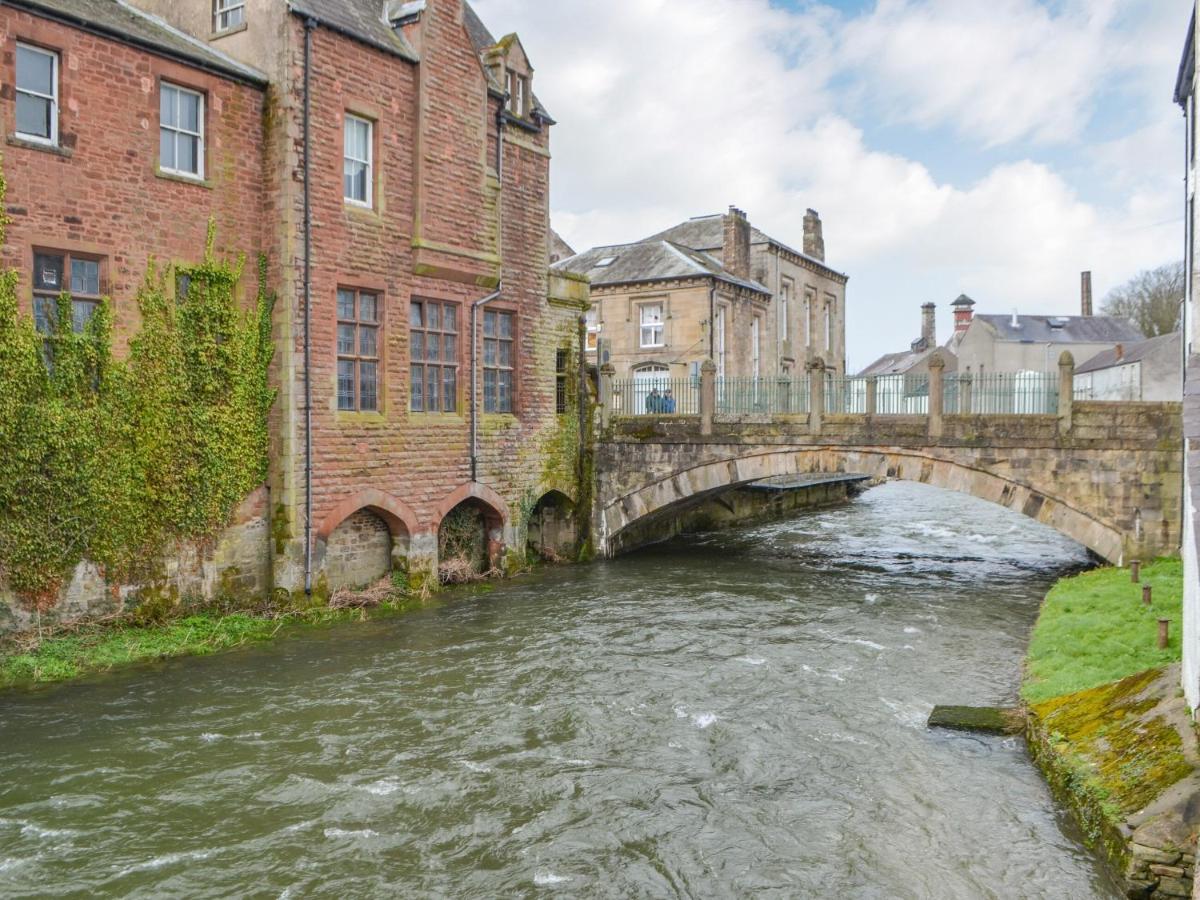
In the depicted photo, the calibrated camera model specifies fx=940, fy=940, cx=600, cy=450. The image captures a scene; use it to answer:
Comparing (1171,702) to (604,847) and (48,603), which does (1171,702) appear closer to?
(604,847)

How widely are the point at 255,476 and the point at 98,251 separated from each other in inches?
172

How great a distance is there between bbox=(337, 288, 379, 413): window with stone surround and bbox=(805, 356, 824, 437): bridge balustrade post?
944 centimetres

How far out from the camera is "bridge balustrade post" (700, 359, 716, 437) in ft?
73.2

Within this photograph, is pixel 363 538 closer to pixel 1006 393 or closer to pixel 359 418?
pixel 359 418

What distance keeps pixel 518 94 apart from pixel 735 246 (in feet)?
61.8

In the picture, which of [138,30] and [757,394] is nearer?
[138,30]

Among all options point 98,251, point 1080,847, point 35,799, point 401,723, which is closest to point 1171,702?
point 1080,847

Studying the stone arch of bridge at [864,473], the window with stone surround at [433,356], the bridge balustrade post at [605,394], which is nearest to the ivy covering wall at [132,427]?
the window with stone surround at [433,356]

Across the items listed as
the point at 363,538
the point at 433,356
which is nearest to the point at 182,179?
the point at 433,356

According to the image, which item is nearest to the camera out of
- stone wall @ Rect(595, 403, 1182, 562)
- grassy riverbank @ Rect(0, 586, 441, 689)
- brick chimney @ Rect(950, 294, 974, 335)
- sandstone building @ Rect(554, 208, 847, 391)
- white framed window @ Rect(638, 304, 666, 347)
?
grassy riverbank @ Rect(0, 586, 441, 689)

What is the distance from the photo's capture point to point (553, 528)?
2358 cm

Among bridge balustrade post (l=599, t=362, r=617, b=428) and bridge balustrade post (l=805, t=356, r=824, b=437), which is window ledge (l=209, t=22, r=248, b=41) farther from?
bridge balustrade post (l=805, t=356, r=824, b=437)

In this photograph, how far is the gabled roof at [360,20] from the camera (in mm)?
16625

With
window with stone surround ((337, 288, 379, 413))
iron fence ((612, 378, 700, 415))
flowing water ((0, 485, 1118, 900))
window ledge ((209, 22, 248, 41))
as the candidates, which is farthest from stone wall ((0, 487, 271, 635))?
iron fence ((612, 378, 700, 415))
